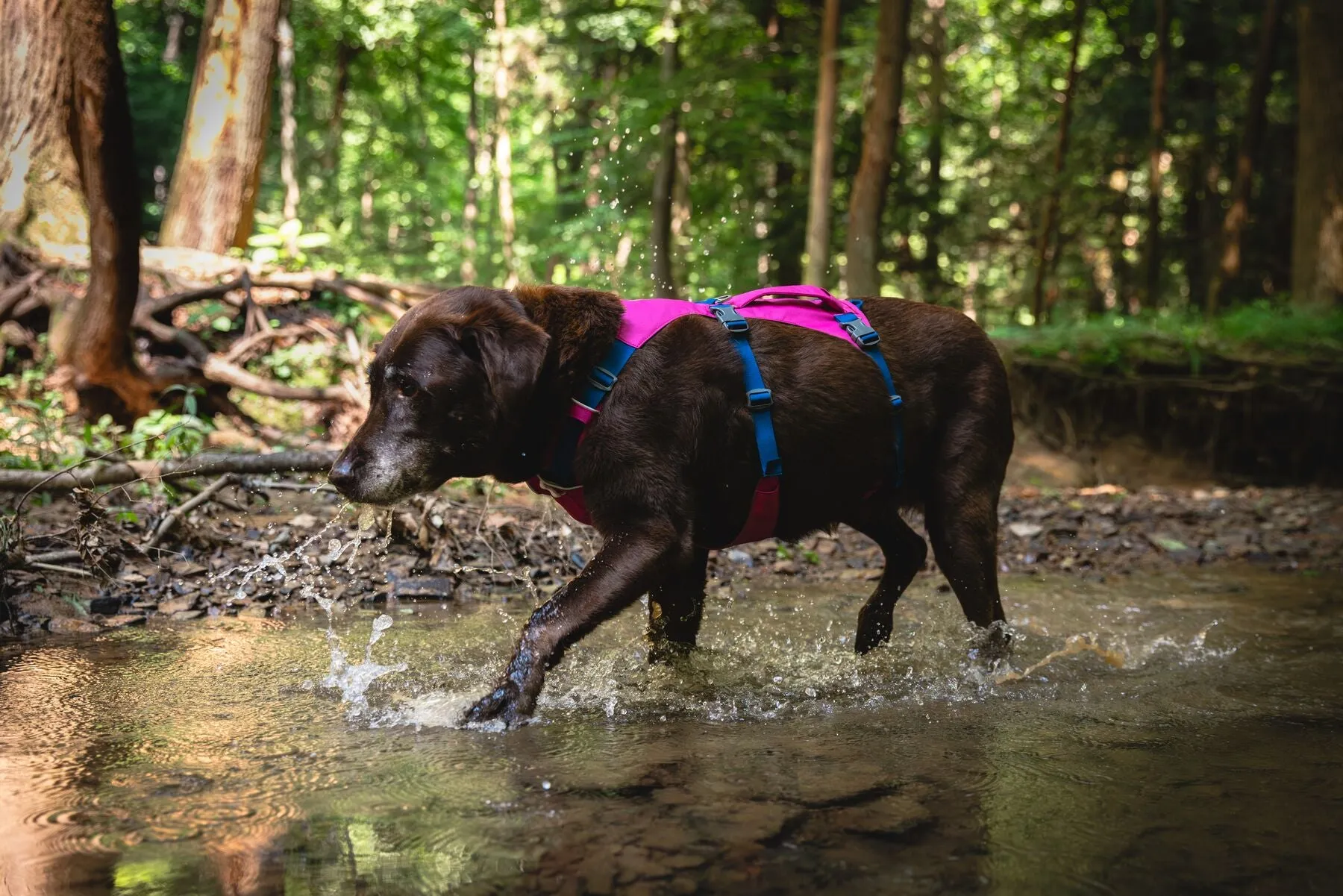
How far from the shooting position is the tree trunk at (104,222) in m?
5.89

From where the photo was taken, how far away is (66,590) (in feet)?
16.7

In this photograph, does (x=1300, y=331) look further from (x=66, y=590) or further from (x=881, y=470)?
(x=66, y=590)

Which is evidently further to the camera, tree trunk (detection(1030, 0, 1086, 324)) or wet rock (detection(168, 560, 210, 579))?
tree trunk (detection(1030, 0, 1086, 324))

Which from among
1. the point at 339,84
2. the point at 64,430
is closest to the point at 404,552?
the point at 64,430

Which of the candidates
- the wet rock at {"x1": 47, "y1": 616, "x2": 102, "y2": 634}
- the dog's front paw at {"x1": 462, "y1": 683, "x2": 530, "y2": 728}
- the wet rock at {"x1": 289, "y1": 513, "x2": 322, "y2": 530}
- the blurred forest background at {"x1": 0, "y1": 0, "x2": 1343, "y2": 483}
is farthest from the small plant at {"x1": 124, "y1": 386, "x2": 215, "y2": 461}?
the dog's front paw at {"x1": 462, "y1": 683, "x2": 530, "y2": 728}

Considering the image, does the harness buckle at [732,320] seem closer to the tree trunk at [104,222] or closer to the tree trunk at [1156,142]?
the tree trunk at [104,222]

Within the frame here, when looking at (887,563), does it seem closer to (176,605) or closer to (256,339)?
(176,605)

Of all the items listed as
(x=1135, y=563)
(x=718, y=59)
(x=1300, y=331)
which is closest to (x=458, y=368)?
(x=1135, y=563)

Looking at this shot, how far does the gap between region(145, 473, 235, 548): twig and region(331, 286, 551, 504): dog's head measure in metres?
2.40

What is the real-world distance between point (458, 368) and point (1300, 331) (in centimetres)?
1175

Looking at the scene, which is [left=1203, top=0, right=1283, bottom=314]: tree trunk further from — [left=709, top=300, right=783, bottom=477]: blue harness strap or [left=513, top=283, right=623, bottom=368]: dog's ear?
[left=513, top=283, right=623, bottom=368]: dog's ear

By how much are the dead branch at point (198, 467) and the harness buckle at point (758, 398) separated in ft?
7.96

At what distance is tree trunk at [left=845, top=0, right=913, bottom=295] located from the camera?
12.7m

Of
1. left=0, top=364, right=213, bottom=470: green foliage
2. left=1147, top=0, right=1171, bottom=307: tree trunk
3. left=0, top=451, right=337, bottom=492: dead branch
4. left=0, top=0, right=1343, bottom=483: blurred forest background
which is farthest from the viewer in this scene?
left=1147, top=0, right=1171, bottom=307: tree trunk
